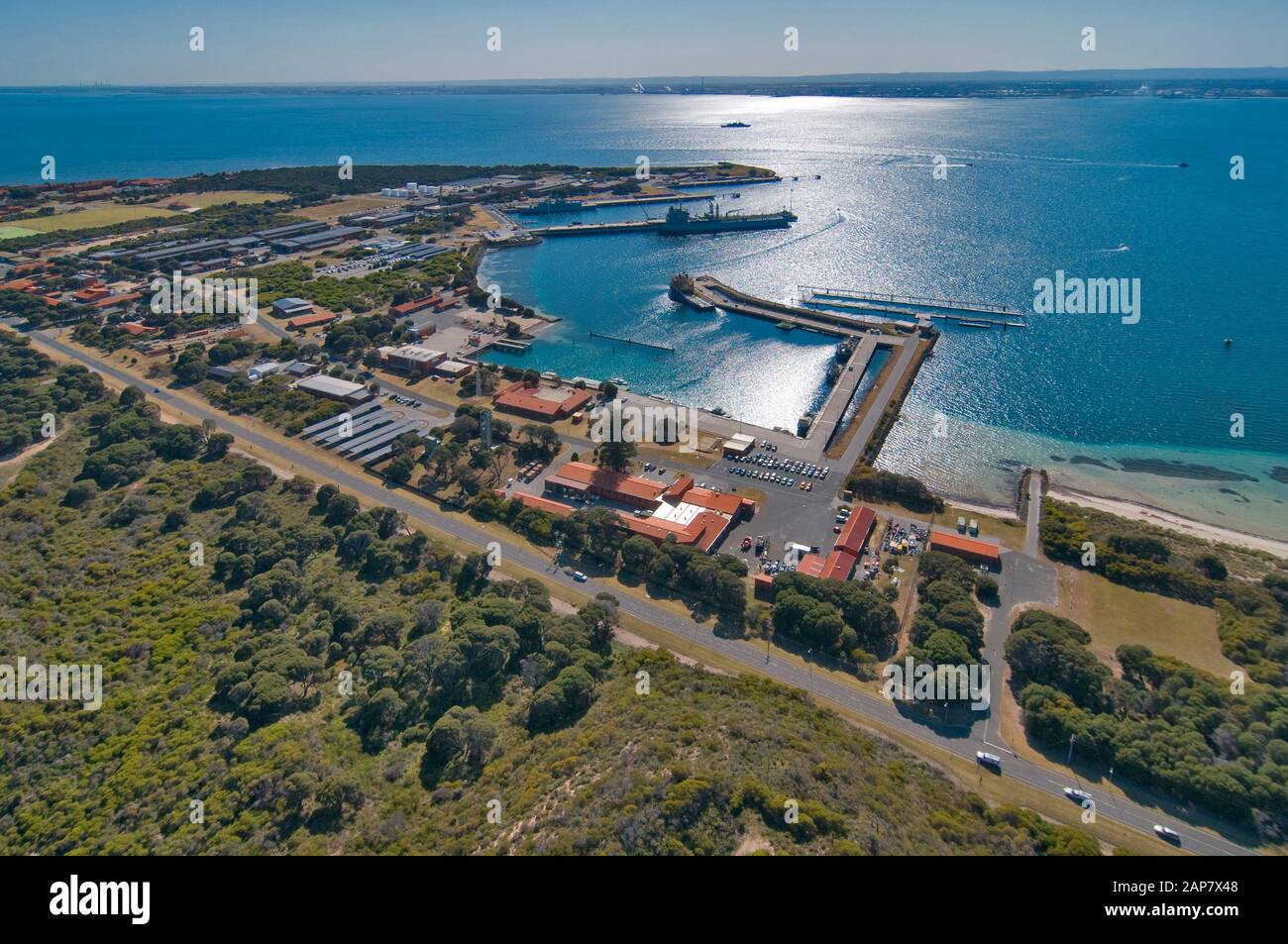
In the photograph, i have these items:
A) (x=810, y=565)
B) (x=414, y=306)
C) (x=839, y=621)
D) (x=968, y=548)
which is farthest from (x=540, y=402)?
(x=968, y=548)

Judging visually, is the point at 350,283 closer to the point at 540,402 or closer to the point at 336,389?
the point at 336,389

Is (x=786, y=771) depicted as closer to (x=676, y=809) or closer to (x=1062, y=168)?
(x=676, y=809)

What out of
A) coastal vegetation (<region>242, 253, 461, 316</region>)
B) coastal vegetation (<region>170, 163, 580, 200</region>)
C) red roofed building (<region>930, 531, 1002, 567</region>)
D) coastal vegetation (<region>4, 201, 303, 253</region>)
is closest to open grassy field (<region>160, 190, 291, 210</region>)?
coastal vegetation (<region>170, 163, 580, 200</region>)

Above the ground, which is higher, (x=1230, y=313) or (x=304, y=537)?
(x=1230, y=313)

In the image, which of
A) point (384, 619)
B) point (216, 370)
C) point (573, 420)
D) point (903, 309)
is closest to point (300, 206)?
point (216, 370)

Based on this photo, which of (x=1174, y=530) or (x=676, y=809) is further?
(x=1174, y=530)

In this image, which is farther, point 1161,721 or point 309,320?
point 309,320

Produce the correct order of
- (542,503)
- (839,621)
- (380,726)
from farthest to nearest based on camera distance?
1. (542,503)
2. (839,621)
3. (380,726)
